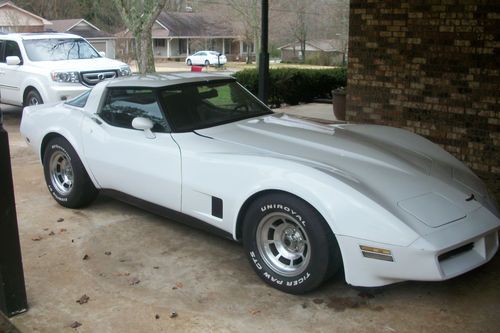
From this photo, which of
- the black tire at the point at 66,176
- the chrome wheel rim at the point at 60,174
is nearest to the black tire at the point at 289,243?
the black tire at the point at 66,176

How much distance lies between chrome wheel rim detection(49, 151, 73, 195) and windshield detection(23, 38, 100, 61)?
636 cm

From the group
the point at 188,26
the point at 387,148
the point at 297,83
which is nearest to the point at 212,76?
the point at 387,148

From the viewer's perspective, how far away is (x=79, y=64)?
11.2 metres

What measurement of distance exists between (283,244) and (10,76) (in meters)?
9.48

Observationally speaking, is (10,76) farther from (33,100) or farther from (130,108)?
(130,108)

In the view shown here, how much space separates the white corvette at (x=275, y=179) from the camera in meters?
3.42

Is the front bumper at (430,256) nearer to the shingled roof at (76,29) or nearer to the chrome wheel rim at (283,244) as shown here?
the chrome wheel rim at (283,244)

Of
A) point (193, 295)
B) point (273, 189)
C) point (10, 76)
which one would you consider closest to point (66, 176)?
point (193, 295)

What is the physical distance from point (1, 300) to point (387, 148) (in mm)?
3056

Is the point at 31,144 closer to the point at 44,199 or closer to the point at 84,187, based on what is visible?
the point at 44,199

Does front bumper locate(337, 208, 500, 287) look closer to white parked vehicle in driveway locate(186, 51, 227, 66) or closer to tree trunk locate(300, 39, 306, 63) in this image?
white parked vehicle in driveway locate(186, 51, 227, 66)

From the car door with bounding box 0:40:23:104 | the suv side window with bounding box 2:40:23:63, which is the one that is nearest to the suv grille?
the car door with bounding box 0:40:23:104

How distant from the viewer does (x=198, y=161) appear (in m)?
4.29

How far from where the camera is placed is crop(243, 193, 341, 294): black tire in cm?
356
